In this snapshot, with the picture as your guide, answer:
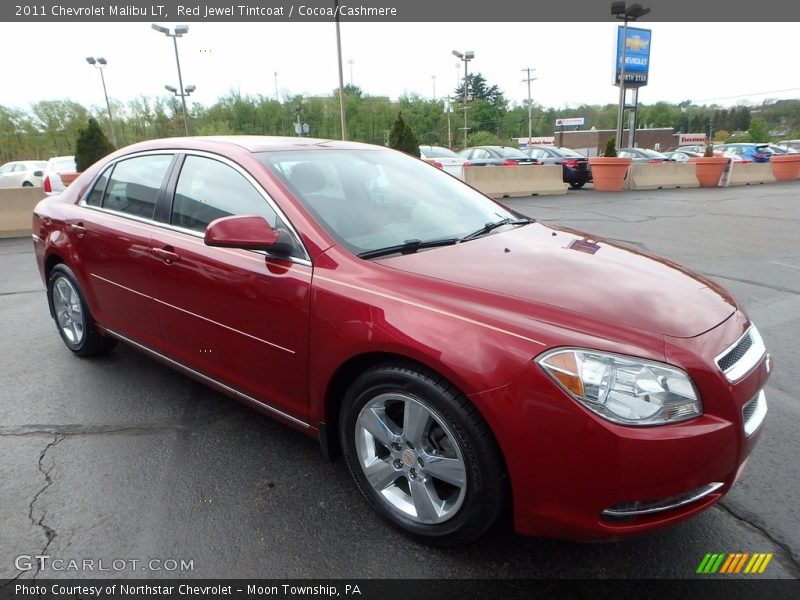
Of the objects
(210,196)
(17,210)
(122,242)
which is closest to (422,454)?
(210,196)

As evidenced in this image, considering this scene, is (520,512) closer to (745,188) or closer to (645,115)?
(745,188)

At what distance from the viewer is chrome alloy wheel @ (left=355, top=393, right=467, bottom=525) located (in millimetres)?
2082

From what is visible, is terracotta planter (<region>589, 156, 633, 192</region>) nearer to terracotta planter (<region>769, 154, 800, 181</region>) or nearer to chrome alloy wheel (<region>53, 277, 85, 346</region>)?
terracotta planter (<region>769, 154, 800, 181</region>)

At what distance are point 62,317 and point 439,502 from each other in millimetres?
3608

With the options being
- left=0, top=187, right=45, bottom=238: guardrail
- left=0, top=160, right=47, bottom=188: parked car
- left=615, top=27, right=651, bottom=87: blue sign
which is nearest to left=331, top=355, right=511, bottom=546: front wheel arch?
left=0, top=187, right=45, bottom=238: guardrail

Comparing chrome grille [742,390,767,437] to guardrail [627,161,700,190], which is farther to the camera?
guardrail [627,161,700,190]

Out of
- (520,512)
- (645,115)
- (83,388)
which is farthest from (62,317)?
(645,115)

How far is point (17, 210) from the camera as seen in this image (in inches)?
428

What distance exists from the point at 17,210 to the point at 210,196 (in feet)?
33.8

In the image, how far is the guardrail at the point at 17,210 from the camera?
1080 centimetres

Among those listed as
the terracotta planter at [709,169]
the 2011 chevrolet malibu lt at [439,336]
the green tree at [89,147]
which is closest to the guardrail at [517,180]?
the terracotta planter at [709,169]

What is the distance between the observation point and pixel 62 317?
4336 mm

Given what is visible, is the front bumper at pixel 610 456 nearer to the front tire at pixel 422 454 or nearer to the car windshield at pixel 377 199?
the front tire at pixel 422 454

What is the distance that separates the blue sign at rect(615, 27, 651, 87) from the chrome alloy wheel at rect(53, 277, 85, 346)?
29.8 m
